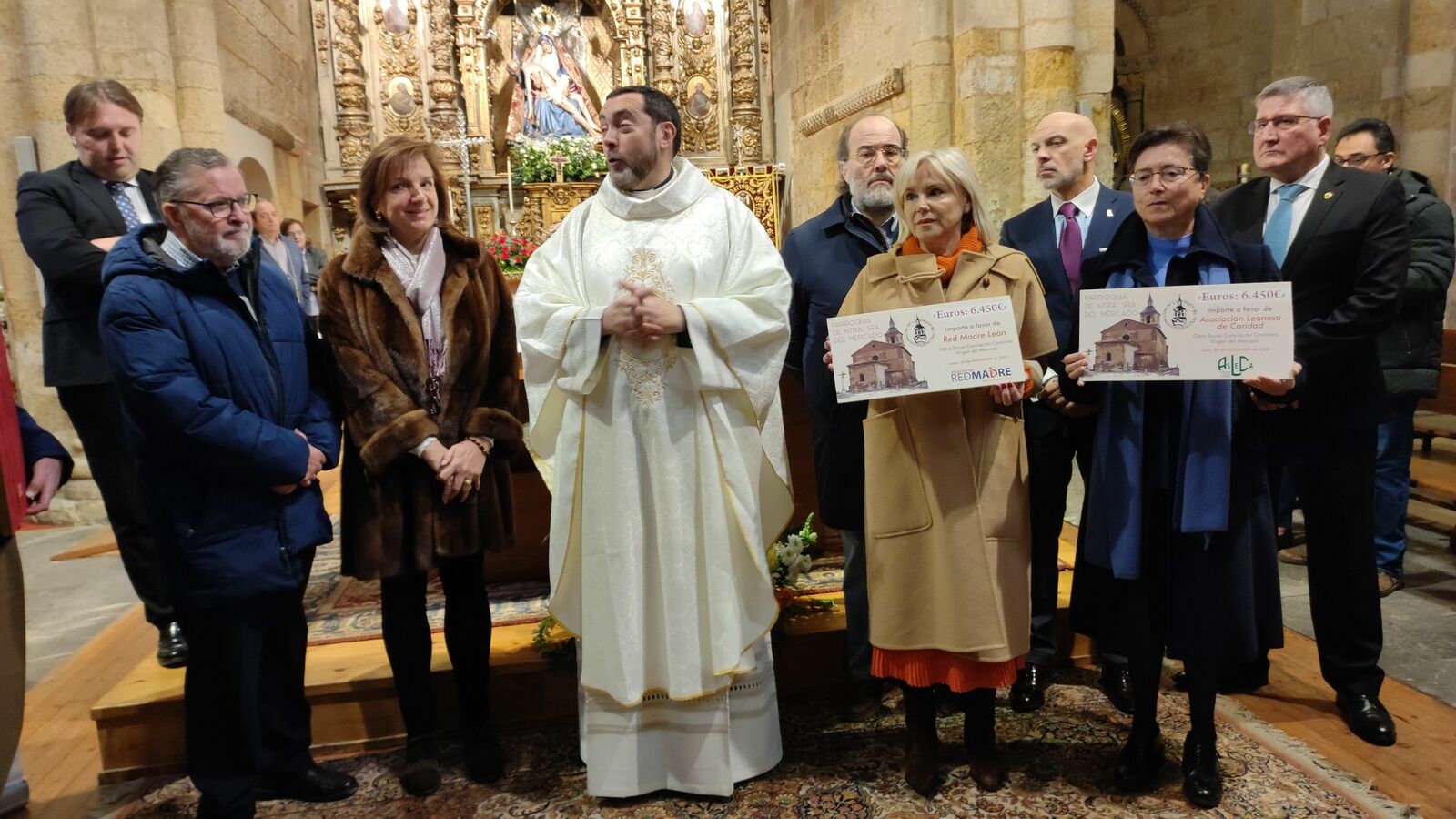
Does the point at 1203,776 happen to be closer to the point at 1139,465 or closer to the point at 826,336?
the point at 1139,465

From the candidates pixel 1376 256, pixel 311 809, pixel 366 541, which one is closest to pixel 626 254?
pixel 366 541

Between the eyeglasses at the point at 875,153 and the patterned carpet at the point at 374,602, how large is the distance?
1667 millimetres

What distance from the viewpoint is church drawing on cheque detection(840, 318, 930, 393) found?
2.30m

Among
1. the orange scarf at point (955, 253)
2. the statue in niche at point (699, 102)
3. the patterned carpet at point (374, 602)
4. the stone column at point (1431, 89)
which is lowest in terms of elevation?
the patterned carpet at point (374, 602)

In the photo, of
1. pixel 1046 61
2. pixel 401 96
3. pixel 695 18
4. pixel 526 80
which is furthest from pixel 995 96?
pixel 401 96

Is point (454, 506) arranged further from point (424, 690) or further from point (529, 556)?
point (529, 556)

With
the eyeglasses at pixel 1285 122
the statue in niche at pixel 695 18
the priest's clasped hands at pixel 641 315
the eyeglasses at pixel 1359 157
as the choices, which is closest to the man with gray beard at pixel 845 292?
the priest's clasped hands at pixel 641 315

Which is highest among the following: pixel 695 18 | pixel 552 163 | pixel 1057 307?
pixel 695 18

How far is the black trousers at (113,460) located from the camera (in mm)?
3146

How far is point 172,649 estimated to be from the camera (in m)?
3.12

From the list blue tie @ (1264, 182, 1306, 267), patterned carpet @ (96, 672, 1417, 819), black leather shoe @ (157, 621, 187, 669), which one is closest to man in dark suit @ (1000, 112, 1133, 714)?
patterned carpet @ (96, 672, 1417, 819)

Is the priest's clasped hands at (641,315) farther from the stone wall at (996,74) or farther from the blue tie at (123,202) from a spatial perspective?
the stone wall at (996,74)

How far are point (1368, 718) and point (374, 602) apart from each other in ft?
12.6

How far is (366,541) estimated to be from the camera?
2.49 meters
